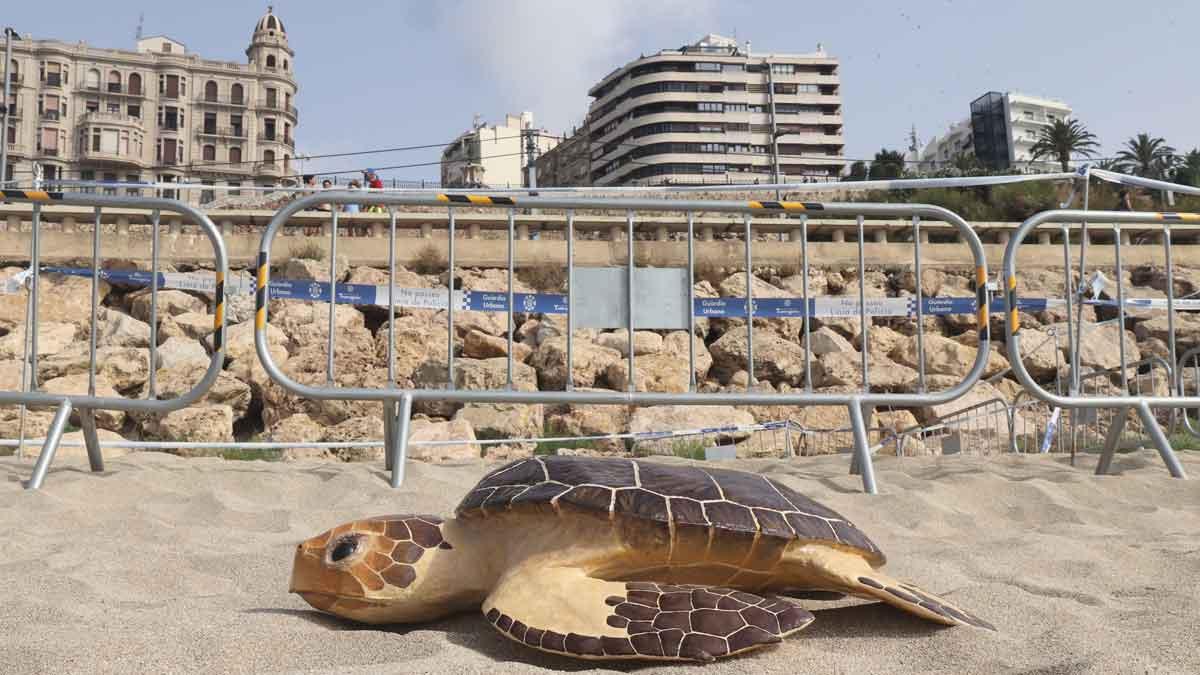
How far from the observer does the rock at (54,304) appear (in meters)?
14.4

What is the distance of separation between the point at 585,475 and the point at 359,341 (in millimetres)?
10044

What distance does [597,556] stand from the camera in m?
2.11

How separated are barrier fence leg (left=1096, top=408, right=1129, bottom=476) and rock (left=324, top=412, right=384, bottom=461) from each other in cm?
635

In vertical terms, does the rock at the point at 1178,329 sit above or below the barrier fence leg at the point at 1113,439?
above

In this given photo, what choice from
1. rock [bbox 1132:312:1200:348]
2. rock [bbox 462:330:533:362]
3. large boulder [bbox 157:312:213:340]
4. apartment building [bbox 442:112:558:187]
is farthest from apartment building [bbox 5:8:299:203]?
rock [bbox 1132:312:1200:348]

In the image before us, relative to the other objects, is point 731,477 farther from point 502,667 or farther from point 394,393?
point 394,393

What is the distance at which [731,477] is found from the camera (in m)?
2.39

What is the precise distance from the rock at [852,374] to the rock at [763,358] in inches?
14.4

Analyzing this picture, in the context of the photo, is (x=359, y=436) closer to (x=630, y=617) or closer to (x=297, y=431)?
(x=297, y=431)

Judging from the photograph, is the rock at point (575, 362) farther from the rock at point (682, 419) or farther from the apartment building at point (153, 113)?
the apartment building at point (153, 113)

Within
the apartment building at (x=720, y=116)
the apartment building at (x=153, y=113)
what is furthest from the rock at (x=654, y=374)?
the apartment building at (x=720, y=116)

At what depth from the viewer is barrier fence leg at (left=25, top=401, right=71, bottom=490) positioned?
4082 millimetres

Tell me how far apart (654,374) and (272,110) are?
63.5m

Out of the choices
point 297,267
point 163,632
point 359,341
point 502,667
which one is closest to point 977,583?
point 502,667
